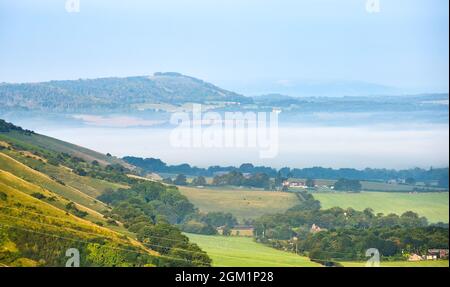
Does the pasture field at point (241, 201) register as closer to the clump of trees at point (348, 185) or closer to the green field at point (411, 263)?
the clump of trees at point (348, 185)

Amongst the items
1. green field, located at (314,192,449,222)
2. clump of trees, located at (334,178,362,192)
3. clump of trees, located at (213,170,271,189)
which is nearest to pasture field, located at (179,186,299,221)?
clump of trees, located at (213,170,271,189)

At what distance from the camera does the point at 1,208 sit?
27781 millimetres

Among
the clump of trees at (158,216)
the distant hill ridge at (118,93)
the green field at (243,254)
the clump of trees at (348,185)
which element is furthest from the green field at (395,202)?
the distant hill ridge at (118,93)

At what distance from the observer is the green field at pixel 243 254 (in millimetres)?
27392

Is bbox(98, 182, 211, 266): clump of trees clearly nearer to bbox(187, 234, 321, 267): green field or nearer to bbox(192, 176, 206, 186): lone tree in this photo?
bbox(187, 234, 321, 267): green field

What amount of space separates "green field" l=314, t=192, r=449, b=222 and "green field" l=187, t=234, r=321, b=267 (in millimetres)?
13344

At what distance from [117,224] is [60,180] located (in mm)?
9043

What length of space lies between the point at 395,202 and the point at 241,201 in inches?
368

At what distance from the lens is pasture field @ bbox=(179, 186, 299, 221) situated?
45.1 meters

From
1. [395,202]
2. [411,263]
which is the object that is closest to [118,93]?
[395,202]

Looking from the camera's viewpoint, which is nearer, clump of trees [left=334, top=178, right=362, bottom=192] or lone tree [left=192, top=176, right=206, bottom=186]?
lone tree [left=192, top=176, right=206, bottom=186]

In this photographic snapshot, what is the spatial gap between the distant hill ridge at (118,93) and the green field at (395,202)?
1814 cm

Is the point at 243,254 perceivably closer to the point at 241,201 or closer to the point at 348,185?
the point at 241,201
